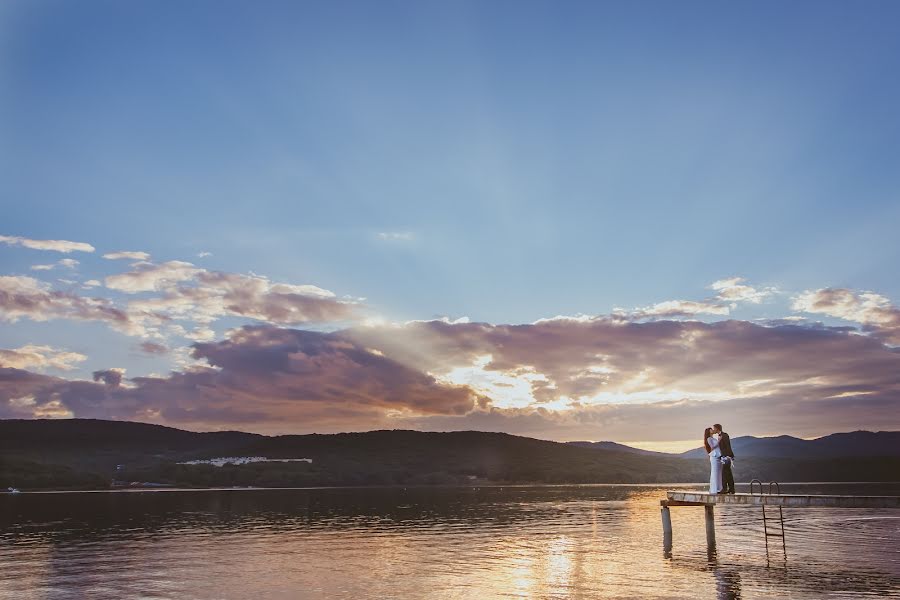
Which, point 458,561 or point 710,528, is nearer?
point 458,561

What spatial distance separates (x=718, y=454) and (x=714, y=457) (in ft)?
1.60

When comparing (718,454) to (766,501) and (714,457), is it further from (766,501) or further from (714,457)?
(766,501)

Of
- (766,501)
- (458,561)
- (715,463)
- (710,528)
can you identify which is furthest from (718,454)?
(458,561)

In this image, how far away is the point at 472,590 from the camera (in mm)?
36062

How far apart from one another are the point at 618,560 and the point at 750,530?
26.0m

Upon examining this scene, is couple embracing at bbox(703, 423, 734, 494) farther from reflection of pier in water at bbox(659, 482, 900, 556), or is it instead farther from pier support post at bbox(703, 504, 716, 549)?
pier support post at bbox(703, 504, 716, 549)

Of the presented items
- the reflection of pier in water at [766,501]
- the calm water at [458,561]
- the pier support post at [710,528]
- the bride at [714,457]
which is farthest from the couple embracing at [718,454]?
the pier support post at [710,528]

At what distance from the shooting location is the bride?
1642 inches

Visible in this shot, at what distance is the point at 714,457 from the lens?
138 feet

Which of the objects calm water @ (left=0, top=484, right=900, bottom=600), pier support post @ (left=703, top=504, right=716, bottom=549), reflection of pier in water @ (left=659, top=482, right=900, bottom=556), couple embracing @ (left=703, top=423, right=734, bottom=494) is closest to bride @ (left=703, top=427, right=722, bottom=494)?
couple embracing @ (left=703, top=423, right=734, bottom=494)

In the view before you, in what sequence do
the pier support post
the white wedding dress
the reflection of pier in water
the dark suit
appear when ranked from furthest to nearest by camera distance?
the pier support post → the white wedding dress → the dark suit → the reflection of pier in water

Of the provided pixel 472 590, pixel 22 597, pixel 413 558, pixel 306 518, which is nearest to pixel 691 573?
pixel 472 590

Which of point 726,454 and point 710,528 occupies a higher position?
point 726,454

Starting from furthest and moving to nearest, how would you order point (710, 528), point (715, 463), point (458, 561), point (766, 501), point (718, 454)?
point (710, 528)
point (458, 561)
point (715, 463)
point (718, 454)
point (766, 501)
